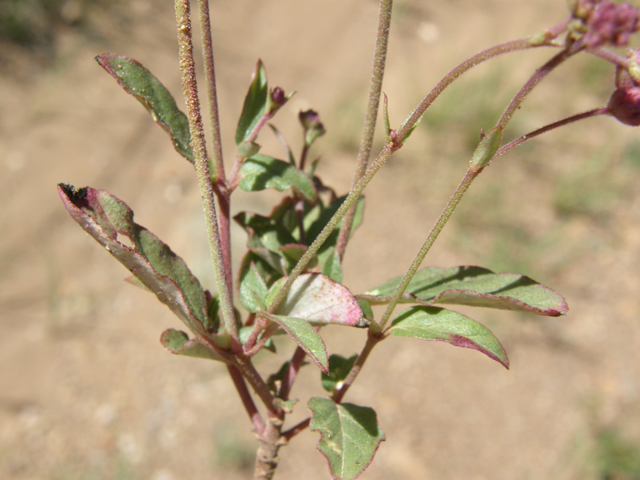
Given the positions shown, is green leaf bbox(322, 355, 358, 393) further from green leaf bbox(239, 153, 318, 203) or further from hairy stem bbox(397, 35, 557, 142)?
hairy stem bbox(397, 35, 557, 142)

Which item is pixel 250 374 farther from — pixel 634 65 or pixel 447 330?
pixel 634 65

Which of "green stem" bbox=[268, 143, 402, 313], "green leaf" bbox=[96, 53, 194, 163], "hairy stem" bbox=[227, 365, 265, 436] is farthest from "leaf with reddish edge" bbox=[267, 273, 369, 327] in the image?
"green leaf" bbox=[96, 53, 194, 163]

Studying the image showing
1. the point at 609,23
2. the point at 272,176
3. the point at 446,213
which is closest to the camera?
the point at 609,23

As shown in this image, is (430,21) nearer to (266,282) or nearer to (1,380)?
(1,380)

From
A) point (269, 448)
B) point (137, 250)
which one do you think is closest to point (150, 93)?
point (137, 250)

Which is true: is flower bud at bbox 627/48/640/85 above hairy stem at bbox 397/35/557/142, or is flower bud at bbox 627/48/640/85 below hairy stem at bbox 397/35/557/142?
above

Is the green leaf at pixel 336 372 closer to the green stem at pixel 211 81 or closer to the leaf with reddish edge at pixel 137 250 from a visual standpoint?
the leaf with reddish edge at pixel 137 250
